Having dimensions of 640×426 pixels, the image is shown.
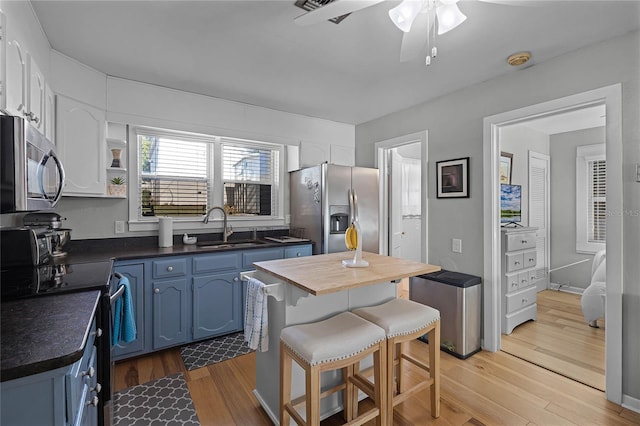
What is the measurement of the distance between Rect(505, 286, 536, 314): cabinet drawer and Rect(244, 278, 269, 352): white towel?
2.65 metres

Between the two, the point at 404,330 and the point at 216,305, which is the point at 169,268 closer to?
the point at 216,305

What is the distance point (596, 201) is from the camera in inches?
174

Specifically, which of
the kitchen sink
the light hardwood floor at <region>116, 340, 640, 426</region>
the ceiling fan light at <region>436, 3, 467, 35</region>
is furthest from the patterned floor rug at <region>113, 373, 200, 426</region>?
the ceiling fan light at <region>436, 3, 467, 35</region>

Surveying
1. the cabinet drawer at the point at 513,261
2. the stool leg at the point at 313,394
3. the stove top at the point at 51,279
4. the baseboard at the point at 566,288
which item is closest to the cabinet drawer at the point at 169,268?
the stove top at the point at 51,279

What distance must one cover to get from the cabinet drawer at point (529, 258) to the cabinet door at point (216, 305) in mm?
3172

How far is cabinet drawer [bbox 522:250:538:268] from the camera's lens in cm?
342

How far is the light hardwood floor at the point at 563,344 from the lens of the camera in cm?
248

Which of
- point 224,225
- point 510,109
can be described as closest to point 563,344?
point 510,109

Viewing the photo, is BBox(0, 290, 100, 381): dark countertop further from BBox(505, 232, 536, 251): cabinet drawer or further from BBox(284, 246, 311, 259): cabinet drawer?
BBox(505, 232, 536, 251): cabinet drawer

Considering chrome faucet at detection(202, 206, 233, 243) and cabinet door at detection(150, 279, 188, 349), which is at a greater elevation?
chrome faucet at detection(202, 206, 233, 243)

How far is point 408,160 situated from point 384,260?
12.4ft

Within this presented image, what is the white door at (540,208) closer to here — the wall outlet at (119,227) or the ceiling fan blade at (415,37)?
the ceiling fan blade at (415,37)

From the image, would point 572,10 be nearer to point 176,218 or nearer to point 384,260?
point 384,260

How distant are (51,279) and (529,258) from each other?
432 cm
